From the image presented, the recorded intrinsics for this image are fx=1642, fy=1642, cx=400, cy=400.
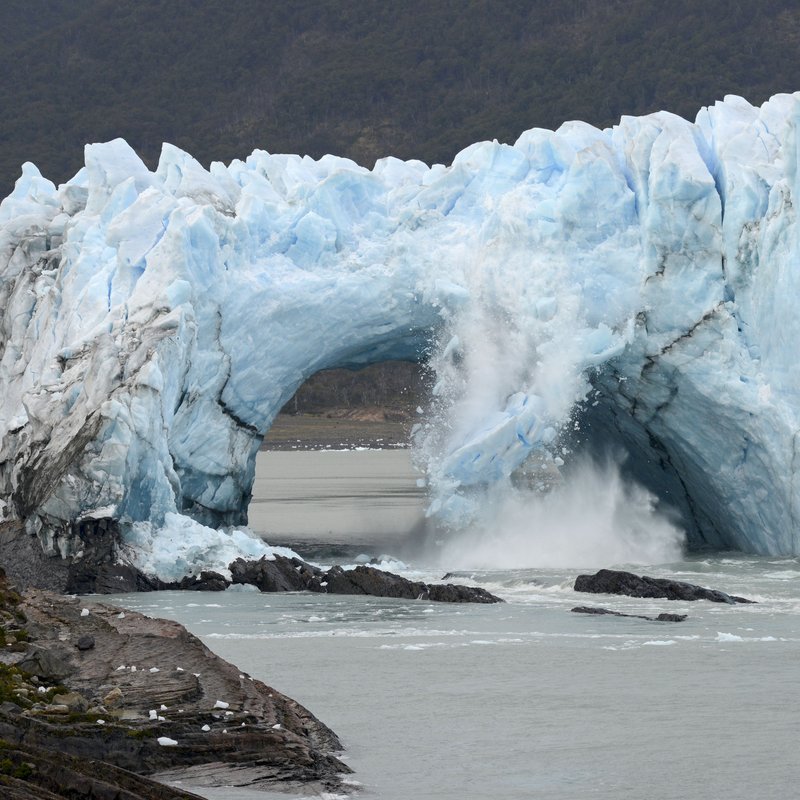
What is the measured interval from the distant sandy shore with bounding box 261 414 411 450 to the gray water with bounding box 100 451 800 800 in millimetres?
59250

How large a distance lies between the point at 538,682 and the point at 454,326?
9.95 meters

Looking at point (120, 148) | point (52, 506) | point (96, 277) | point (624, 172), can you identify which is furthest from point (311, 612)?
point (120, 148)

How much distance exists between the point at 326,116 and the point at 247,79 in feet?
31.7

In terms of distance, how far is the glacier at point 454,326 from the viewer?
70.7 ft

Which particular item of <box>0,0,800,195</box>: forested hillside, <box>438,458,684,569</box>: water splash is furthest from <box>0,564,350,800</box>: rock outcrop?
<box>0,0,800,195</box>: forested hillside

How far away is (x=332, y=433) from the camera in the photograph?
3322 inches

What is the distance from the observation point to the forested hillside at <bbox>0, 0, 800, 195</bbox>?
10238cm

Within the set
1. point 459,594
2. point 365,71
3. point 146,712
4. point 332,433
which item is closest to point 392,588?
point 459,594

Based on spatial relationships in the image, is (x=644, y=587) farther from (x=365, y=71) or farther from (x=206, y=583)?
(x=365, y=71)

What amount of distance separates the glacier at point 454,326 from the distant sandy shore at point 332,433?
55121mm

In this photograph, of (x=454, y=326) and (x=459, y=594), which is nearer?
(x=459, y=594)

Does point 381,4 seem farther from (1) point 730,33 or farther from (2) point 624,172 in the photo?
(2) point 624,172

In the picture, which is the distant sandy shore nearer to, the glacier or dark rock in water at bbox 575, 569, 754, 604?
the glacier

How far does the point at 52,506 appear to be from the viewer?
20.6 metres
